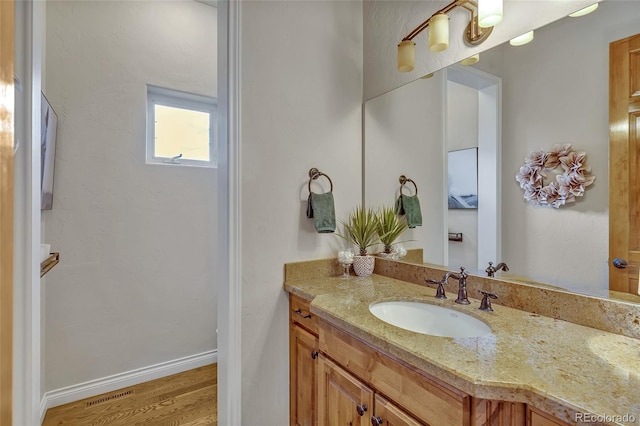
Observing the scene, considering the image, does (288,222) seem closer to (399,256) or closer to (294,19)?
(399,256)

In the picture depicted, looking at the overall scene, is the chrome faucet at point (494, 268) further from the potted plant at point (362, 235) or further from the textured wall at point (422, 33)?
the textured wall at point (422, 33)

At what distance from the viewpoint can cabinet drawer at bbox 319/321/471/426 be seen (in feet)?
2.32

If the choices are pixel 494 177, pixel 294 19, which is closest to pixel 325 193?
pixel 494 177

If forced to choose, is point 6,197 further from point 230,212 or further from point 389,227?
point 389,227

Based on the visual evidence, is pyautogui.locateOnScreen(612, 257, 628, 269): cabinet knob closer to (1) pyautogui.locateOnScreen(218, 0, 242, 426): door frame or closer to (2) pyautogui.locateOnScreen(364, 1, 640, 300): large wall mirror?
(2) pyautogui.locateOnScreen(364, 1, 640, 300): large wall mirror

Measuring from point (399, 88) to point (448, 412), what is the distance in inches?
58.0

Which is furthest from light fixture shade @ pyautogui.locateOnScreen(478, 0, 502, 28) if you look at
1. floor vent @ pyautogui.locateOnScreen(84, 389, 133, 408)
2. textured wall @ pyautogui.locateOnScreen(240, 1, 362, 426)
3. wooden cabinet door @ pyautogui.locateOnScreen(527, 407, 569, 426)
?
floor vent @ pyautogui.locateOnScreen(84, 389, 133, 408)

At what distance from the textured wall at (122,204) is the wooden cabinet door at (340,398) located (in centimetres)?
152

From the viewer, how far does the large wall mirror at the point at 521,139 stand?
0.96 m

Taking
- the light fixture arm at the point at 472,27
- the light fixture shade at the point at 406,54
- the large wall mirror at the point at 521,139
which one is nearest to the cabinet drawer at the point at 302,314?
the large wall mirror at the point at 521,139

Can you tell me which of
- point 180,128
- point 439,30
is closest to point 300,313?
point 439,30

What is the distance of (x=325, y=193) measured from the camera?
1.64m

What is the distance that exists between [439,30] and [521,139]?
0.60 m

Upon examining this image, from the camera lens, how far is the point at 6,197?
540mm
